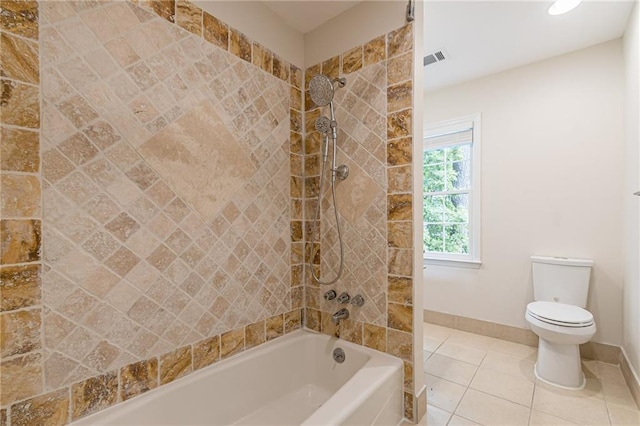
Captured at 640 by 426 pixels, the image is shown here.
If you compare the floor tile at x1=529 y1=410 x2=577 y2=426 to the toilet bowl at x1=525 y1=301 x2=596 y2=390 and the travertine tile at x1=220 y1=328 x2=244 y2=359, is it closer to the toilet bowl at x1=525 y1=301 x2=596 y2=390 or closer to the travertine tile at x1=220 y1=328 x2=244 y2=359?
the toilet bowl at x1=525 y1=301 x2=596 y2=390

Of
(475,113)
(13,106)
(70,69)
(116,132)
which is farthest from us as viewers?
(475,113)

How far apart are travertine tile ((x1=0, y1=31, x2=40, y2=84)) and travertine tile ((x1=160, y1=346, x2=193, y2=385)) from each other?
47.6 inches

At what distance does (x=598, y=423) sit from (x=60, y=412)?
253 cm

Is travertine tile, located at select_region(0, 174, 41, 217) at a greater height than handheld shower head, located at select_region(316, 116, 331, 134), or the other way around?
handheld shower head, located at select_region(316, 116, 331, 134)

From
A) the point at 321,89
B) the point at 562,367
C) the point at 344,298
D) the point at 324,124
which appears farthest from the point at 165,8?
the point at 562,367

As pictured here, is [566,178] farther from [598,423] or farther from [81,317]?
[81,317]

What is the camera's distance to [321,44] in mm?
1907

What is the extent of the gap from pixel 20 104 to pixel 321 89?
1.28 meters

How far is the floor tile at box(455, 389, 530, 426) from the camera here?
60.1 inches

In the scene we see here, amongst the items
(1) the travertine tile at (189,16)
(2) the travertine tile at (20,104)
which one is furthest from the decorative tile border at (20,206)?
(1) the travertine tile at (189,16)

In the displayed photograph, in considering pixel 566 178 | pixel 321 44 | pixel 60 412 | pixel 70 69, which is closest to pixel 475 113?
pixel 566 178

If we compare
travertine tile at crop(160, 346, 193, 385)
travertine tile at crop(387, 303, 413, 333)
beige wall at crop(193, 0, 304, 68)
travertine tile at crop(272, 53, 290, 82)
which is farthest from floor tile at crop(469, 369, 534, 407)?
beige wall at crop(193, 0, 304, 68)

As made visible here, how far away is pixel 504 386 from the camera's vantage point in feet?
6.02

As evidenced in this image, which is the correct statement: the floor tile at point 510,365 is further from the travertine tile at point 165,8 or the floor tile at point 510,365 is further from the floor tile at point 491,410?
the travertine tile at point 165,8
